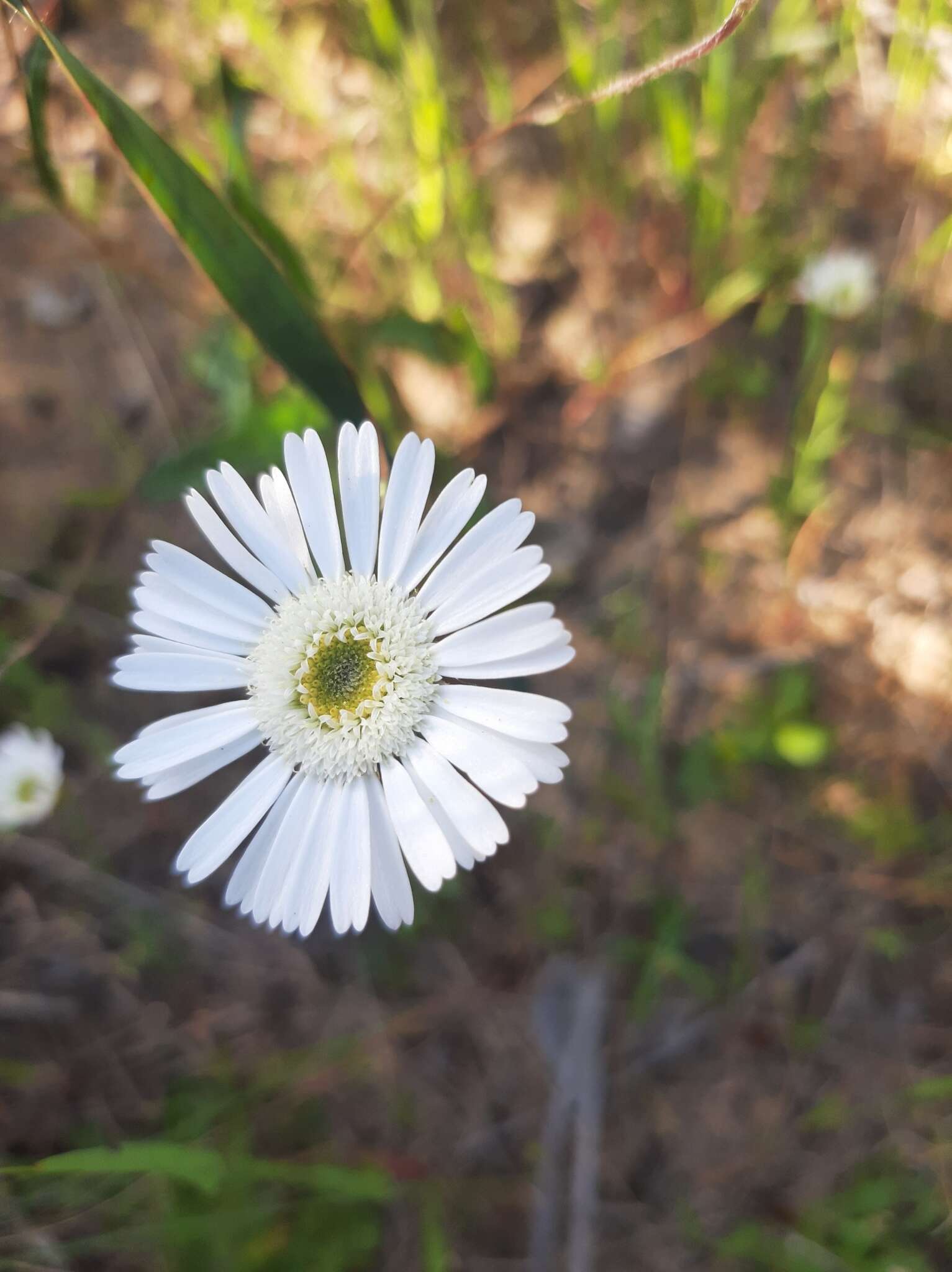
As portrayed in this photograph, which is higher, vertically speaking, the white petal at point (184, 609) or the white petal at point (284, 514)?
the white petal at point (284, 514)

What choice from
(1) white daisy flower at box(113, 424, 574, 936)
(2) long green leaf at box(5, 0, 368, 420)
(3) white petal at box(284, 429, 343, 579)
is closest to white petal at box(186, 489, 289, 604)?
(1) white daisy flower at box(113, 424, 574, 936)

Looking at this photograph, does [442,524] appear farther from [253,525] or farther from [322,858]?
[322,858]

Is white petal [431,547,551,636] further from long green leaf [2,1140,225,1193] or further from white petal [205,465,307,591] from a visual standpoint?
long green leaf [2,1140,225,1193]

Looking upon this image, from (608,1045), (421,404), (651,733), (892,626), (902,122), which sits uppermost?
(902,122)

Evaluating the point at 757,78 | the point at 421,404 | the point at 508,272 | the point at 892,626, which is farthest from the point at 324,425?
the point at 892,626

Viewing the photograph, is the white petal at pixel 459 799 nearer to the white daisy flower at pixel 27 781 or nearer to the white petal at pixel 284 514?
the white petal at pixel 284 514

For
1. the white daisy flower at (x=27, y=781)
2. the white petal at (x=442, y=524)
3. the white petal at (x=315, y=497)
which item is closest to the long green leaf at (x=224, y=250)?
the white petal at (x=315, y=497)

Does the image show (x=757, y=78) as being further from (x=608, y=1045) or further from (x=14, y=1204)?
(x=14, y=1204)
